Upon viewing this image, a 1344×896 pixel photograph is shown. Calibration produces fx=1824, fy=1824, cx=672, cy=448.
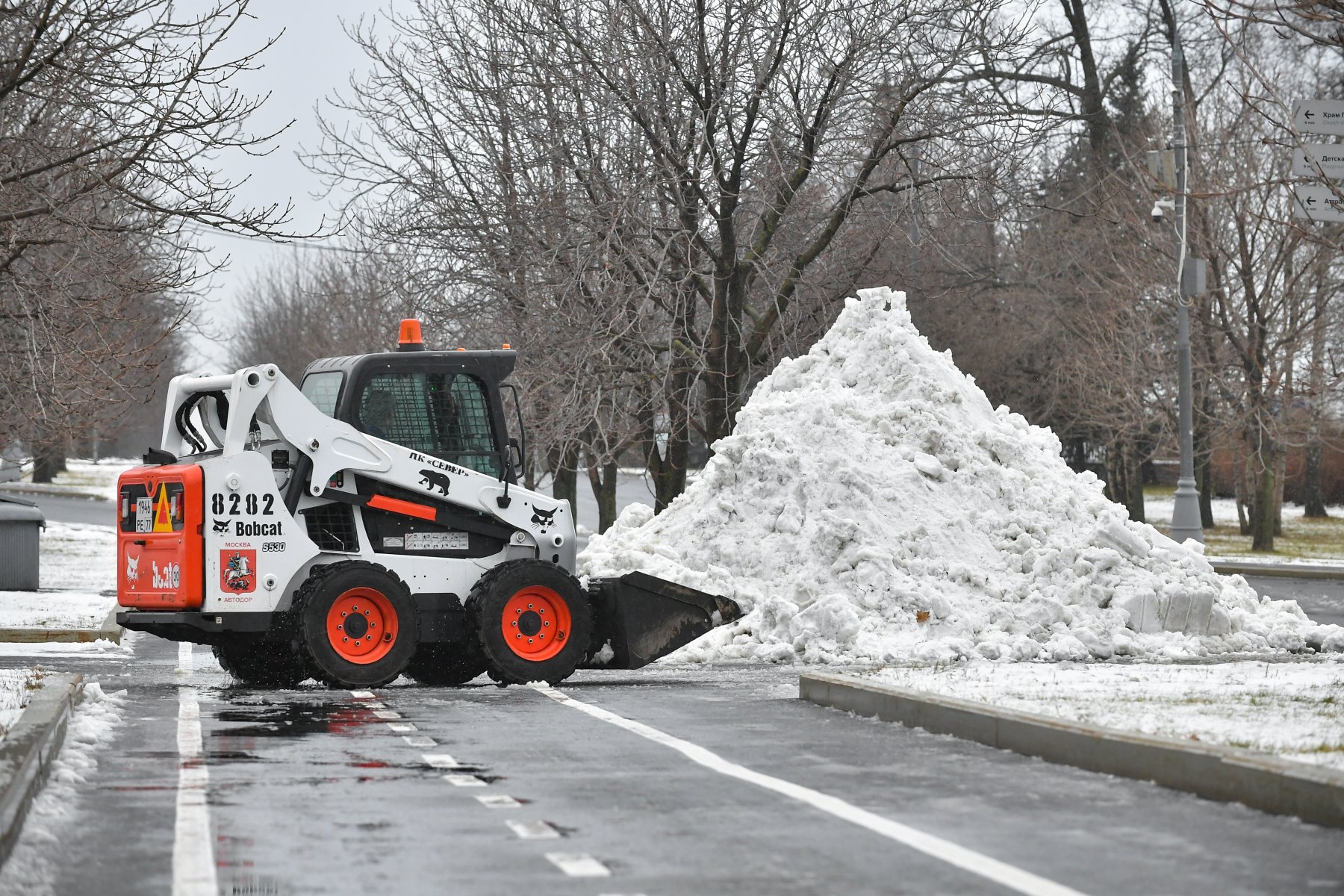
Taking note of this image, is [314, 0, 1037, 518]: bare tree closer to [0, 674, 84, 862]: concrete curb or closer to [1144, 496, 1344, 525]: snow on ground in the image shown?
[0, 674, 84, 862]: concrete curb

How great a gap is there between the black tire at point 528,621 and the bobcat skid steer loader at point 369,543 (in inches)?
0.6

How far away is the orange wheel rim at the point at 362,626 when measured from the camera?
45.3 feet

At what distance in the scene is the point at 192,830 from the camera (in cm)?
729

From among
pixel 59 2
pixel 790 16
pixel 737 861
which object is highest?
pixel 790 16

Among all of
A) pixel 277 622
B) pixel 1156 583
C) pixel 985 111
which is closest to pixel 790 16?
pixel 985 111

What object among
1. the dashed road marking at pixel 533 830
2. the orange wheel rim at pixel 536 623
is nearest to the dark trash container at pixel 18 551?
the orange wheel rim at pixel 536 623

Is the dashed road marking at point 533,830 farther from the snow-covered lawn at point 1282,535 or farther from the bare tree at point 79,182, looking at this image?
the snow-covered lawn at point 1282,535

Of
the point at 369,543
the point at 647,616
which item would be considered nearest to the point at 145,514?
the point at 369,543

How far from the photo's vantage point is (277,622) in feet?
45.4

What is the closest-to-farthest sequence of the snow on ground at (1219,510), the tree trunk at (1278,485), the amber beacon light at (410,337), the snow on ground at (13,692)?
the snow on ground at (13,692) → the amber beacon light at (410,337) → the tree trunk at (1278,485) → the snow on ground at (1219,510)

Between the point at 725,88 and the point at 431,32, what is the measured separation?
15.0ft

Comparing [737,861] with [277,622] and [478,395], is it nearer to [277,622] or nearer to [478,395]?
[277,622]

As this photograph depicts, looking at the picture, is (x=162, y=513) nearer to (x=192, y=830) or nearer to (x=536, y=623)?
(x=536, y=623)

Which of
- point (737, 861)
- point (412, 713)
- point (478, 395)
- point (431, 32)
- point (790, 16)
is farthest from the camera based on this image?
point (431, 32)
